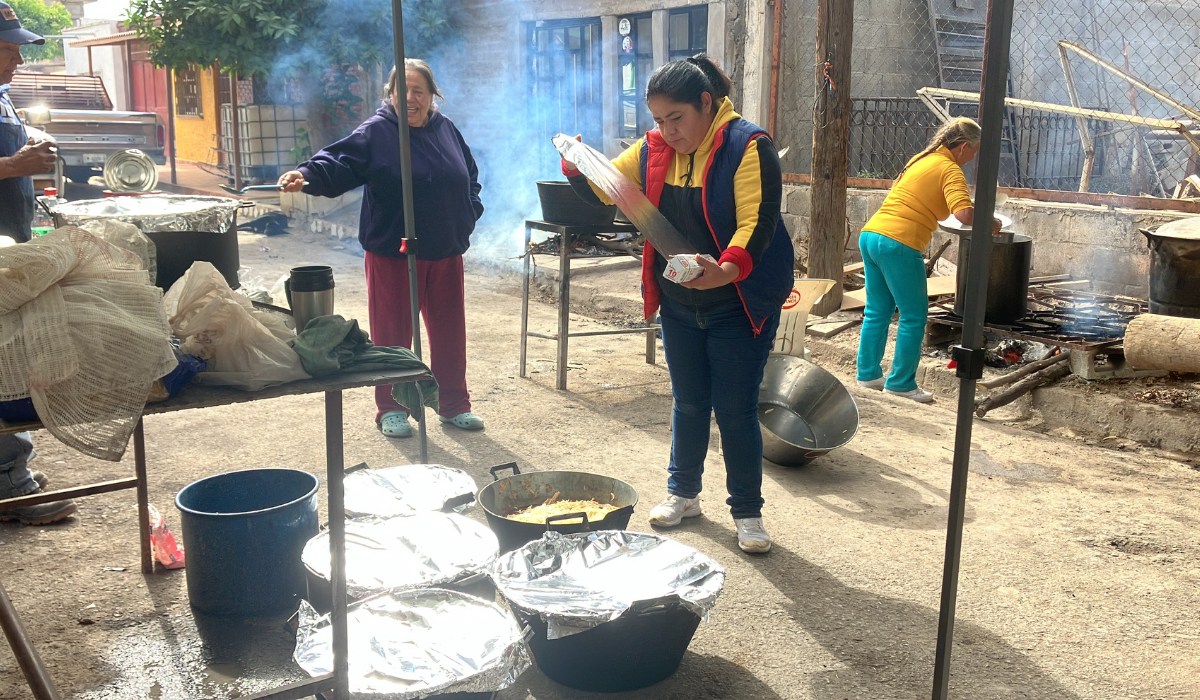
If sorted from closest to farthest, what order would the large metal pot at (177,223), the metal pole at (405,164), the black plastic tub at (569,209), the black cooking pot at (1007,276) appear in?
the large metal pot at (177,223), the metal pole at (405,164), the black plastic tub at (569,209), the black cooking pot at (1007,276)

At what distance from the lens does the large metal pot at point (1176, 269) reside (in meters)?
5.58

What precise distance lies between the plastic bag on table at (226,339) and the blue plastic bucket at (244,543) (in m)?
1.11

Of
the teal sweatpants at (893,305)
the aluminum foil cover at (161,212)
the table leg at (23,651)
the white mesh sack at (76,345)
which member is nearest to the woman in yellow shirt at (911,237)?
the teal sweatpants at (893,305)

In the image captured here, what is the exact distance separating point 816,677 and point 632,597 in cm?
74

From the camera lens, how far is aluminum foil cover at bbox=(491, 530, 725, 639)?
271cm

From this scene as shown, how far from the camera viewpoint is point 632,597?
2764mm

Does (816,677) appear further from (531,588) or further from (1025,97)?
(1025,97)

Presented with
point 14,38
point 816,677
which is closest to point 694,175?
point 816,677

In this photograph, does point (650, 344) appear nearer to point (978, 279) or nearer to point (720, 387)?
point (720, 387)

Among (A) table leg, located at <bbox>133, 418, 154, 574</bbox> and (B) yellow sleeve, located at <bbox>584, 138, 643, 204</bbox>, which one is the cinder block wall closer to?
(B) yellow sleeve, located at <bbox>584, 138, 643, 204</bbox>

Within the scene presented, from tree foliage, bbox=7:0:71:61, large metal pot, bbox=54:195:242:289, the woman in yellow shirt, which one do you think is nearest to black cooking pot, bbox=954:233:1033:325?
the woman in yellow shirt

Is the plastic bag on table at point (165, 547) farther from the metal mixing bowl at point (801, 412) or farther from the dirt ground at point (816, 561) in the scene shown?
the metal mixing bowl at point (801, 412)

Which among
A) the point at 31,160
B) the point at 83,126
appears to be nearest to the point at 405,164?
the point at 31,160

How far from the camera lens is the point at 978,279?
2254 millimetres
